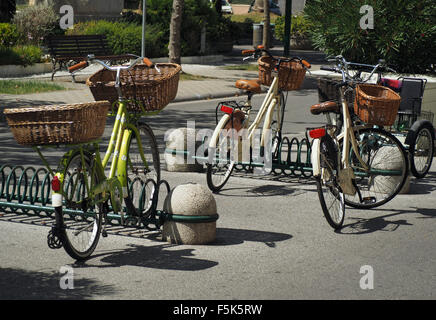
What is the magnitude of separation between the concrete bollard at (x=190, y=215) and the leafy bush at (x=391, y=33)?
37.7ft

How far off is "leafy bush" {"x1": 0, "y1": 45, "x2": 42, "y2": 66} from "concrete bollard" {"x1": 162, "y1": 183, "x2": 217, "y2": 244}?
15.2 metres

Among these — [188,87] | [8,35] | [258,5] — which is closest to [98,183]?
[188,87]

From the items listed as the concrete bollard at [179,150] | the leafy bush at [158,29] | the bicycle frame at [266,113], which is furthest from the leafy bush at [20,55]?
the bicycle frame at [266,113]

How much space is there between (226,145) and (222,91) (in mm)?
10871

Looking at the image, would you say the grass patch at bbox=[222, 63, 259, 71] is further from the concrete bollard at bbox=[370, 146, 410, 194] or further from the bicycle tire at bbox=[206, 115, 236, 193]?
the concrete bollard at bbox=[370, 146, 410, 194]

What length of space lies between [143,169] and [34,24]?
1803 centimetres

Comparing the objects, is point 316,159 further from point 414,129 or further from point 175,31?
point 175,31

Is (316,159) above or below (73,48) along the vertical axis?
below

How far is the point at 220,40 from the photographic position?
30.9 meters

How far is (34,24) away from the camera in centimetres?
2434
